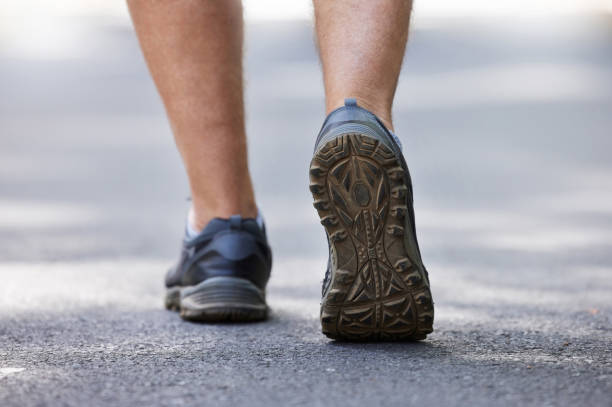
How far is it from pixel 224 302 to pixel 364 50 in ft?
1.99

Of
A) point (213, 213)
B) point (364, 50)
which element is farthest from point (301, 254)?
point (364, 50)

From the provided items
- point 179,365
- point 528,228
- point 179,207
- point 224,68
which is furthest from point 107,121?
point 179,365

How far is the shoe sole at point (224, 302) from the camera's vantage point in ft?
6.87

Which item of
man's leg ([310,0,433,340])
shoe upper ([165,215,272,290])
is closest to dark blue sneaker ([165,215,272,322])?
shoe upper ([165,215,272,290])

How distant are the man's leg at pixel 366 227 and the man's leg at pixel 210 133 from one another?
41 centimetres

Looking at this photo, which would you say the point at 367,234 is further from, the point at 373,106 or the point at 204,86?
the point at 204,86

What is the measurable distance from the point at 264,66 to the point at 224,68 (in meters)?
8.62

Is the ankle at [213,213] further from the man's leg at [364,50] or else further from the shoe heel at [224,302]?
the man's leg at [364,50]

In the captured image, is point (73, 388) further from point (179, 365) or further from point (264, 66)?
point (264, 66)

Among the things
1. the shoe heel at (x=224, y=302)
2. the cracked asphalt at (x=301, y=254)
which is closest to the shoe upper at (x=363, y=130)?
the cracked asphalt at (x=301, y=254)

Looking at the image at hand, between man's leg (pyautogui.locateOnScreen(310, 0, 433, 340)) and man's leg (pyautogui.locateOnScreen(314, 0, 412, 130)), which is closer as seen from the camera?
man's leg (pyautogui.locateOnScreen(310, 0, 433, 340))

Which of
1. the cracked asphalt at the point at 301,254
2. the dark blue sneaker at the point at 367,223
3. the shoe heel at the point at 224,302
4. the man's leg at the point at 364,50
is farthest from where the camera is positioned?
the shoe heel at the point at 224,302

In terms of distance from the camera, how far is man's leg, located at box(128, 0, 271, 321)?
83.7 inches

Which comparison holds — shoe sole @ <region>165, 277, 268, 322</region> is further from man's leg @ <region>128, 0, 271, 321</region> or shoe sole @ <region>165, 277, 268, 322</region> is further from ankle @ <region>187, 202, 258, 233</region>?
ankle @ <region>187, 202, 258, 233</region>
